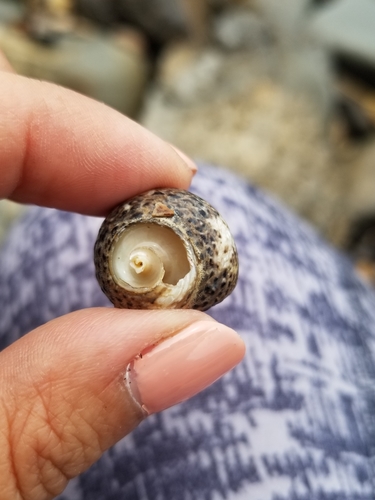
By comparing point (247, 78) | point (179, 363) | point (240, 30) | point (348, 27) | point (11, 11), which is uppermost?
point (348, 27)

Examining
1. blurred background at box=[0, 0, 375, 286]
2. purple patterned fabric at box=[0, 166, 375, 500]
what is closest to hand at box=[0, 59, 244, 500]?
purple patterned fabric at box=[0, 166, 375, 500]

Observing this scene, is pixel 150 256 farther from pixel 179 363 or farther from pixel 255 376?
pixel 255 376

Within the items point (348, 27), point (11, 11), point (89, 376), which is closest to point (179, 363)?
point (89, 376)

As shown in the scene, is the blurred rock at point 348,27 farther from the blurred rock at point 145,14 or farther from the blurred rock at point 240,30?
the blurred rock at point 145,14

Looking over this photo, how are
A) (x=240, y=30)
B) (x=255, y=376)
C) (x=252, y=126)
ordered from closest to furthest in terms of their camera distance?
1. (x=255, y=376)
2. (x=252, y=126)
3. (x=240, y=30)

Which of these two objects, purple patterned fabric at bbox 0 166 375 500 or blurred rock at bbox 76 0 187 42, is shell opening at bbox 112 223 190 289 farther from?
blurred rock at bbox 76 0 187 42
